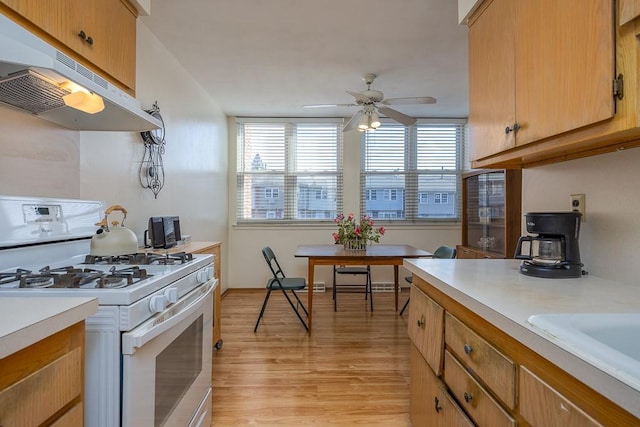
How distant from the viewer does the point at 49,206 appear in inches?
55.2

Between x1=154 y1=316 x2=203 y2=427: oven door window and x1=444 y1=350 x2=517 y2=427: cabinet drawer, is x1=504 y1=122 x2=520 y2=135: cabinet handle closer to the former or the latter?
x1=444 y1=350 x2=517 y2=427: cabinet drawer

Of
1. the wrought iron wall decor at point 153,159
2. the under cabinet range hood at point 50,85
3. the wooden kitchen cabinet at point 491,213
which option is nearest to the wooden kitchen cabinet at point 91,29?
the under cabinet range hood at point 50,85

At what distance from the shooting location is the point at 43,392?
67 centimetres

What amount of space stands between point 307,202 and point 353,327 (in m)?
2.03

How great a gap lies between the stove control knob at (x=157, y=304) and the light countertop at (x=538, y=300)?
A: 97cm

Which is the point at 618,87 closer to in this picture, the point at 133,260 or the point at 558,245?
the point at 558,245

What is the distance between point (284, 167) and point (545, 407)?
4.23 meters

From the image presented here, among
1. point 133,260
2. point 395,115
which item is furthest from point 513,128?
point 395,115

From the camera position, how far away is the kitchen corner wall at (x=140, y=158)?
1381mm

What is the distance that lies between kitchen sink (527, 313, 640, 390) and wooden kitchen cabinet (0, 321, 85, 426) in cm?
103

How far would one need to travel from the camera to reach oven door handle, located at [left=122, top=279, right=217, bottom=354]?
2.99ft

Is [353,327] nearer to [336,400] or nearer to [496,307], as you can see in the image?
[336,400]

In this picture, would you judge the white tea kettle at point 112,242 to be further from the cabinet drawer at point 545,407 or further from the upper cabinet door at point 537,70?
the upper cabinet door at point 537,70

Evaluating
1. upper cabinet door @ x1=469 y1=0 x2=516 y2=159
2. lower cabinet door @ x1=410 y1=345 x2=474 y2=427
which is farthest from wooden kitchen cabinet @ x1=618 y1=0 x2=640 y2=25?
lower cabinet door @ x1=410 y1=345 x2=474 y2=427
